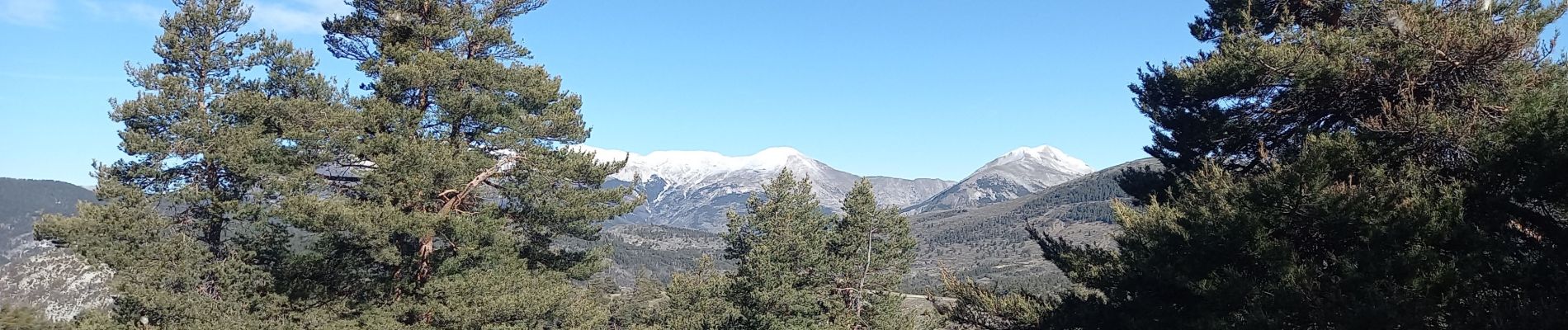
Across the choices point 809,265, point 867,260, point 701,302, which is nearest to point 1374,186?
point 809,265

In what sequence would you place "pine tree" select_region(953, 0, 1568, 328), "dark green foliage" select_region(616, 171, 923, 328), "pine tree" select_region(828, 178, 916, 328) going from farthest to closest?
"pine tree" select_region(828, 178, 916, 328), "dark green foliage" select_region(616, 171, 923, 328), "pine tree" select_region(953, 0, 1568, 328)

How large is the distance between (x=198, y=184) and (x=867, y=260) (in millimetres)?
25206

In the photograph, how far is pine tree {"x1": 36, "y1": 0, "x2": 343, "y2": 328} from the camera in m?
18.2

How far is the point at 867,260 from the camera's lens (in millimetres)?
35781

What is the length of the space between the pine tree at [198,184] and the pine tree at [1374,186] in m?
17.7

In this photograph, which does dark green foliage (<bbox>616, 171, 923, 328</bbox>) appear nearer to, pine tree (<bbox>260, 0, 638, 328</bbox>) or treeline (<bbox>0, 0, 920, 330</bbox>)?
treeline (<bbox>0, 0, 920, 330</bbox>)

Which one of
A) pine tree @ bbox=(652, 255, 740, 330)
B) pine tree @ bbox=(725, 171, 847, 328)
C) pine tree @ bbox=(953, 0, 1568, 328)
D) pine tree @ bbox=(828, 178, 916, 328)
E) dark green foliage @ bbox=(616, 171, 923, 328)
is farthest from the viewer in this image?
pine tree @ bbox=(652, 255, 740, 330)

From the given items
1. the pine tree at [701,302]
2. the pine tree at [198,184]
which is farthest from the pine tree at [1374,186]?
the pine tree at [701,302]

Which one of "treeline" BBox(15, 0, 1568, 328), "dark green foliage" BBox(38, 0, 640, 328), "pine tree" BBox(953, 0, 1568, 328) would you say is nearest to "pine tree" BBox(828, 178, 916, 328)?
"treeline" BBox(15, 0, 1568, 328)

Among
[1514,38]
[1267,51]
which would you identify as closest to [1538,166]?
[1514,38]

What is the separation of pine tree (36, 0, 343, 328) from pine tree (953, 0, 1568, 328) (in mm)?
17683

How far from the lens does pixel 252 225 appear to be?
64.1 ft

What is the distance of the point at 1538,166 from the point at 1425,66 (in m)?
2.73

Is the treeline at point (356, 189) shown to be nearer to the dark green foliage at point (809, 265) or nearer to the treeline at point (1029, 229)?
the treeline at point (1029, 229)
